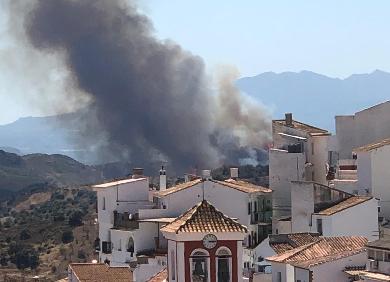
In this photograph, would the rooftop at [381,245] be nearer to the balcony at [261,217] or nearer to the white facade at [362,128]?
the balcony at [261,217]

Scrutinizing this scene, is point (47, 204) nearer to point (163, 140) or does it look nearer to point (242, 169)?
point (163, 140)

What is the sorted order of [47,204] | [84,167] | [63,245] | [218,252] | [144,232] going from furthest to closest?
[84,167], [47,204], [63,245], [144,232], [218,252]

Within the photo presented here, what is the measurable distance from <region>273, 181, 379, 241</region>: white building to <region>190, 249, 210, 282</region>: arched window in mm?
19115

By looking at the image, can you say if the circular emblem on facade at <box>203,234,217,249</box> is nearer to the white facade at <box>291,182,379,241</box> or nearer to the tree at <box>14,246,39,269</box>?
the white facade at <box>291,182,379,241</box>

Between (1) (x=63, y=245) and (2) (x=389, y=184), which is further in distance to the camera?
(1) (x=63, y=245)

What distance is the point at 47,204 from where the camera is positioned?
130500 mm

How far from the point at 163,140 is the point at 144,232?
8185 cm

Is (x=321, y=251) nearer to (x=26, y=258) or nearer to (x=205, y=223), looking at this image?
(x=205, y=223)

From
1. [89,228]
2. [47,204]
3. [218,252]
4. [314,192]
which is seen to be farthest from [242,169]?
[218,252]

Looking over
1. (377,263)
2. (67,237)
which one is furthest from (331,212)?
(67,237)

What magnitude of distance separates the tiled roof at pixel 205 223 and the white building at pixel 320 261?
8.49m

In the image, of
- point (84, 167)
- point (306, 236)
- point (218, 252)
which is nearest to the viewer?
point (218, 252)

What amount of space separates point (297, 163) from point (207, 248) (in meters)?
29.8

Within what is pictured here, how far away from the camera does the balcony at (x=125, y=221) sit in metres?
52.2
